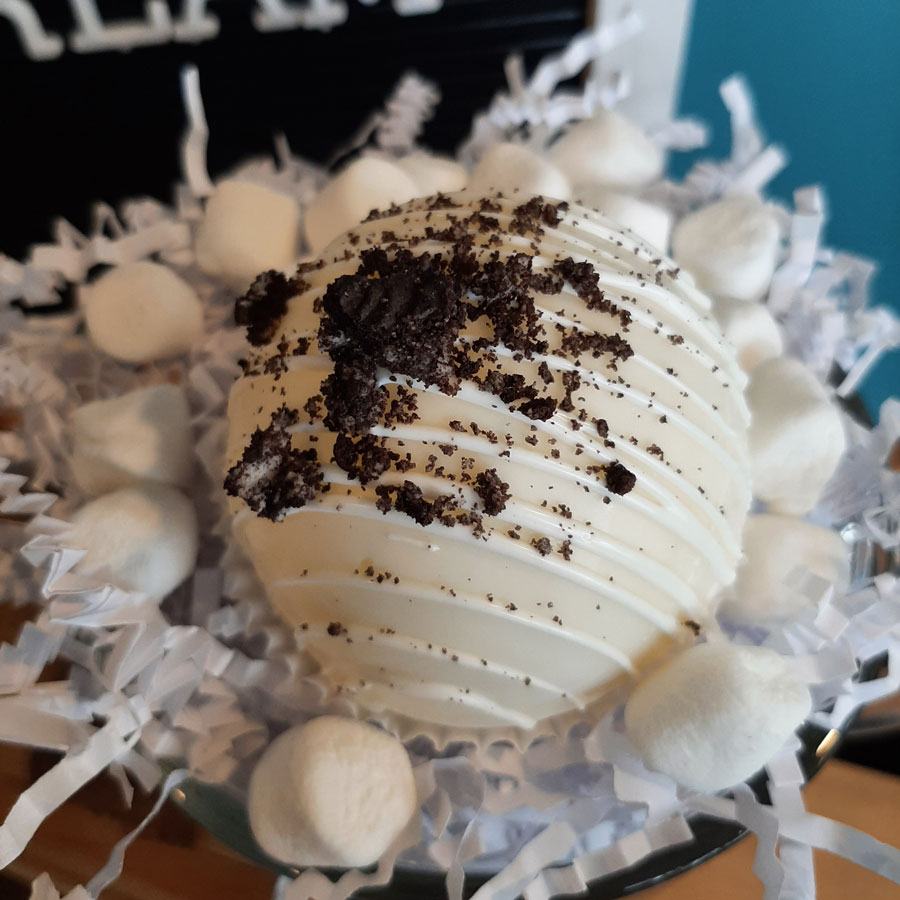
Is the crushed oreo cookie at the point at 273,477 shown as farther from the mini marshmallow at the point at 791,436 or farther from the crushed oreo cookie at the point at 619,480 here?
the mini marshmallow at the point at 791,436

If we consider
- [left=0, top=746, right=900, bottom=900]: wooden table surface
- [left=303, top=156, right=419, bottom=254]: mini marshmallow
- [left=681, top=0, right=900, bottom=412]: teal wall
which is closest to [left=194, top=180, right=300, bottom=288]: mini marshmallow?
[left=303, top=156, right=419, bottom=254]: mini marshmallow

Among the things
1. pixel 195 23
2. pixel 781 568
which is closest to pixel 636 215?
pixel 781 568

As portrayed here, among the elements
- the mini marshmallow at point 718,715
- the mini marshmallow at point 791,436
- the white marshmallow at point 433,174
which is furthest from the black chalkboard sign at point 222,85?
the mini marshmallow at point 718,715

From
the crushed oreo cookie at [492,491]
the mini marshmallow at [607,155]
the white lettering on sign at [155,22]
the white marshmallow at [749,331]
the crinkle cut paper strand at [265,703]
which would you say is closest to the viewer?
the crushed oreo cookie at [492,491]

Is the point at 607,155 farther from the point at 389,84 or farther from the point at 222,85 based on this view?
the point at 222,85

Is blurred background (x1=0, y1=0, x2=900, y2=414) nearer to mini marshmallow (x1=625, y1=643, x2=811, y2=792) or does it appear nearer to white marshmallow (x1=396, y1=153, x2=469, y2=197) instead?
white marshmallow (x1=396, y1=153, x2=469, y2=197)
